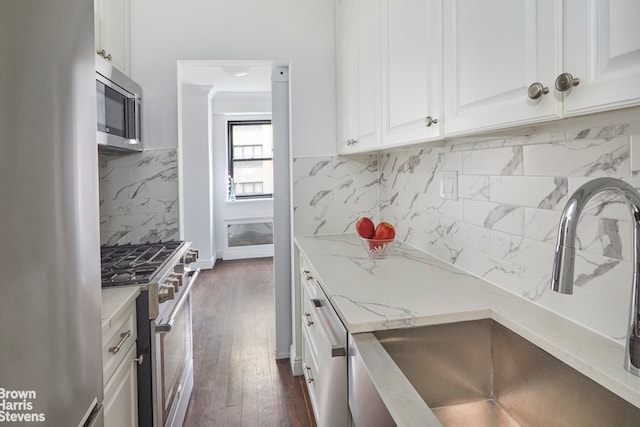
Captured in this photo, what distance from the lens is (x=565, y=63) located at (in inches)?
27.2

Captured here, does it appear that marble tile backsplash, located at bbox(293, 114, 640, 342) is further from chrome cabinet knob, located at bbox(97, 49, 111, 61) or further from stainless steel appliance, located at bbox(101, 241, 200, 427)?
chrome cabinet knob, located at bbox(97, 49, 111, 61)

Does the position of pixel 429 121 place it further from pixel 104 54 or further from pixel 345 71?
pixel 104 54

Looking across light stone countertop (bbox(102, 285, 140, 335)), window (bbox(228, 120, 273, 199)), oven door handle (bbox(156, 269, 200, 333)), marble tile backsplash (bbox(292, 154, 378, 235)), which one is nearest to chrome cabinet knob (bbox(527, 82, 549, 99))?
light stone countertop (bbox(102, 285, 140, 335))

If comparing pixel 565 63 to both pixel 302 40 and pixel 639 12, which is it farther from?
pixel 302 40

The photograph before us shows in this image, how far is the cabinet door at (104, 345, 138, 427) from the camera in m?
1.14

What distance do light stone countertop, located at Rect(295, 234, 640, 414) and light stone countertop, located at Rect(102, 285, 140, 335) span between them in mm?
698

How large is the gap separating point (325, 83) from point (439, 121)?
1.38m

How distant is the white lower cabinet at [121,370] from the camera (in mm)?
1126

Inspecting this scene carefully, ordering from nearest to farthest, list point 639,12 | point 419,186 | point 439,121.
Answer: point 639,12 → point 439,121 → point 419,186

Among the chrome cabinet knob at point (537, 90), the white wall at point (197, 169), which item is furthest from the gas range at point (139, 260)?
the white wall at point (197, 169)

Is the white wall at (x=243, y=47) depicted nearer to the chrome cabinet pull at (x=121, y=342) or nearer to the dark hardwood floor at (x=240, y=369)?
the chrome cabinet pull at (x=121, y=342)

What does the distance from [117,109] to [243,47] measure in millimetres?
890

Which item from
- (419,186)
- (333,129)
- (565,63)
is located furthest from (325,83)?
(565,63)

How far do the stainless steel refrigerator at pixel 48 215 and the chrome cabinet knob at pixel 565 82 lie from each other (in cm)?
92
